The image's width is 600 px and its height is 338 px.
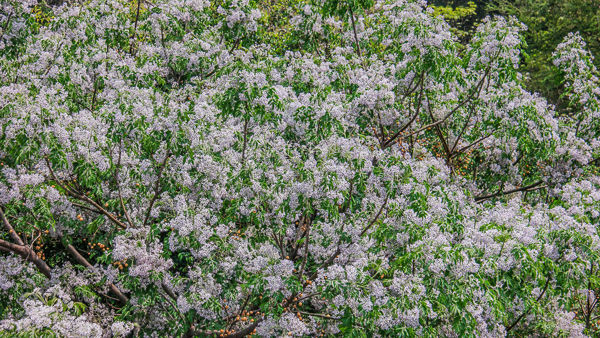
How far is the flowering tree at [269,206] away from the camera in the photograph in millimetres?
4621

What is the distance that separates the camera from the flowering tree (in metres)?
4.62

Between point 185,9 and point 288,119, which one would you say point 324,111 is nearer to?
point 288,119

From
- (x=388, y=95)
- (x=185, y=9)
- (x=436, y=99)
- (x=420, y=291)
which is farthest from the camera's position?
(x=185, y=9)

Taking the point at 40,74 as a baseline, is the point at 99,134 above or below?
below

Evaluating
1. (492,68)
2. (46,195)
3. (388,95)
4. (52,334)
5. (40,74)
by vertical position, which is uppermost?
(492,68)

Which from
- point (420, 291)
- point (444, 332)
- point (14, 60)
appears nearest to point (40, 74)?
point (14, 60)

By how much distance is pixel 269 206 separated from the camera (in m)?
5.43

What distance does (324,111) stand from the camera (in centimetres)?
543

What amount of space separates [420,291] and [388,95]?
262cm

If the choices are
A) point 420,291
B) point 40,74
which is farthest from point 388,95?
point 40,74

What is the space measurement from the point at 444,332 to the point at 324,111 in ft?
9.70

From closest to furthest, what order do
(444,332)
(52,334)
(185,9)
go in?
(52,334)
(444,332)
(185,9)

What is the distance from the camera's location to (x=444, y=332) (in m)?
5.44

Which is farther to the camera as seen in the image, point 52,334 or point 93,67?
point 93,67
